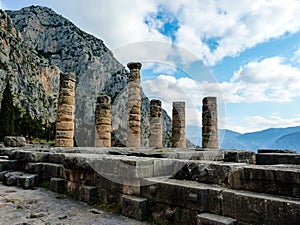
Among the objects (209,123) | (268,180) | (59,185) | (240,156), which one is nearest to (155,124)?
(209,123)

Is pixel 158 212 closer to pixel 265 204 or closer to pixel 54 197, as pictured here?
Answer: pixel 265 204

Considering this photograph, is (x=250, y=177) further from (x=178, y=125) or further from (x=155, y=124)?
(x=178, y=125)

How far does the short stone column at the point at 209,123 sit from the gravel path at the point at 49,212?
15.0 metres

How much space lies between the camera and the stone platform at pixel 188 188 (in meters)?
3.16

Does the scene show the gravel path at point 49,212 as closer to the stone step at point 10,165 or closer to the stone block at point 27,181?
the stone block at point 27,181

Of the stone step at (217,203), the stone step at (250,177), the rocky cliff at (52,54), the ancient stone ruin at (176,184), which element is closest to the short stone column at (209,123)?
the ancient stone ruin at (176,184)

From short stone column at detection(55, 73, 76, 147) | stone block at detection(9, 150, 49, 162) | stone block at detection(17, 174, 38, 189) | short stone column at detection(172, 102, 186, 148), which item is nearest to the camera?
stone block at detection(17, 174, 38, 189)

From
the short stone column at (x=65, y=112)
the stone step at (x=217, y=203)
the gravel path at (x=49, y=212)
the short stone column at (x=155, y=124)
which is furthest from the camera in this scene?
the short stone column at (x=155, y=124)

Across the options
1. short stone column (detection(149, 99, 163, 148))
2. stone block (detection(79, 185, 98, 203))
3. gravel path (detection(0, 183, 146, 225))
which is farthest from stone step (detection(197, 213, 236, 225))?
short stone column (detection(149, 99, 163, 148))

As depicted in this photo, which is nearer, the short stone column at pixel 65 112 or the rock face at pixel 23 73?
the short stone column at pixel 65 112

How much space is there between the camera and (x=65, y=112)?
16.2 m

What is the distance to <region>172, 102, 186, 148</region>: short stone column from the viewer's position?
2114cm

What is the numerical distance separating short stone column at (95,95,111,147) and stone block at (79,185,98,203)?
1260 cm

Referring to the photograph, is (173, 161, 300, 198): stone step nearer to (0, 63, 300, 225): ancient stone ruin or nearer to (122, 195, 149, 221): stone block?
(0, 63, 300, 225): ancient stone ruin
